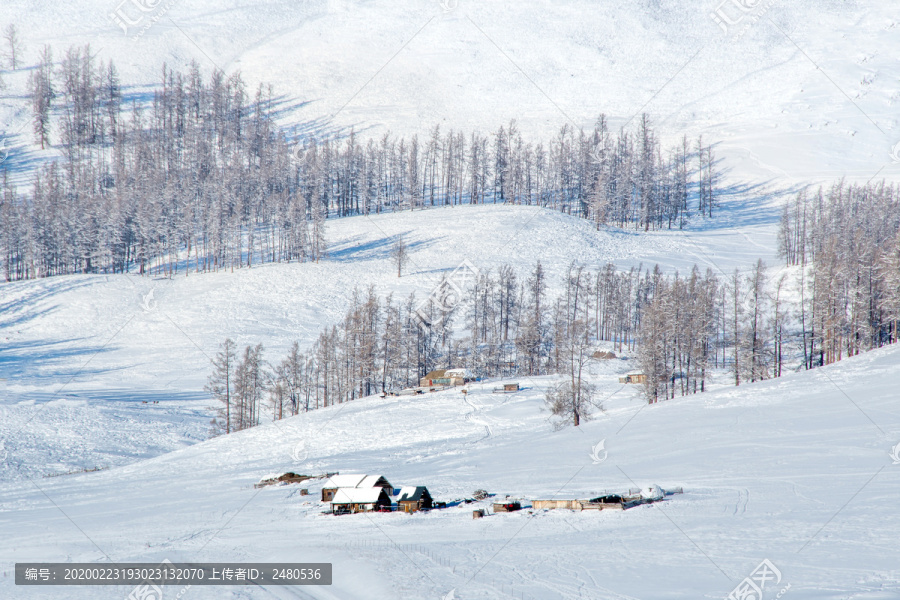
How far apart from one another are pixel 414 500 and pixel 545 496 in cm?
549

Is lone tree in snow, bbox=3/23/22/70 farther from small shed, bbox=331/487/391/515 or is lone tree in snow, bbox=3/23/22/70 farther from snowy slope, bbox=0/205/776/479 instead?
small shed, bbox=331/487/391/515

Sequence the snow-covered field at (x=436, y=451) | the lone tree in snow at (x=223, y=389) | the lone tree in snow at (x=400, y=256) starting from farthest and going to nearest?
the lone tree in snow at (x=400, y=256) < the lone tree in snow at (x=223, y=389) < the snow-covered field at (x=436, y=451)

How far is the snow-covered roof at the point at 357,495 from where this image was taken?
2789 centimetres

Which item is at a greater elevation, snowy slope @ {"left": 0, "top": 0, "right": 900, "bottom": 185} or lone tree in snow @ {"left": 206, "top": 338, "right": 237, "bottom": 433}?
snowy slope @ {"left": 0, "top": 0, "right": 900, "bottom": 185}

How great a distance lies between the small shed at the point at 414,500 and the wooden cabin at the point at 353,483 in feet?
4.68

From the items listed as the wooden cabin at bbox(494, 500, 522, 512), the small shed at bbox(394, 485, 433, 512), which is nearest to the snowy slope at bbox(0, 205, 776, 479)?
the small shed at bbox(394, 485, 433, 512)

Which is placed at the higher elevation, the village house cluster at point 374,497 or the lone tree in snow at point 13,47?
the lone tree in snow at point 13,47

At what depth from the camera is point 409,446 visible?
40.6 meters

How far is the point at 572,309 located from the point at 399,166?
62.2 m

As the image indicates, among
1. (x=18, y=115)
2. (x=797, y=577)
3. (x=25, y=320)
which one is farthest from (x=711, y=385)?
(x=18, y=115)

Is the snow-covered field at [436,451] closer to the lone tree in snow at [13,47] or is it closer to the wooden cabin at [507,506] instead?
the wooden cabin at [507,506]

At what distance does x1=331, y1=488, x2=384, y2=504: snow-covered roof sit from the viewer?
2789cm

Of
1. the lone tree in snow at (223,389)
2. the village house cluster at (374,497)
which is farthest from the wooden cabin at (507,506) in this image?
the lone tree in snow at (223,389)

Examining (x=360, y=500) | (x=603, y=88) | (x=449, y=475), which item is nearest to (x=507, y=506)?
(x=360, y=500)
